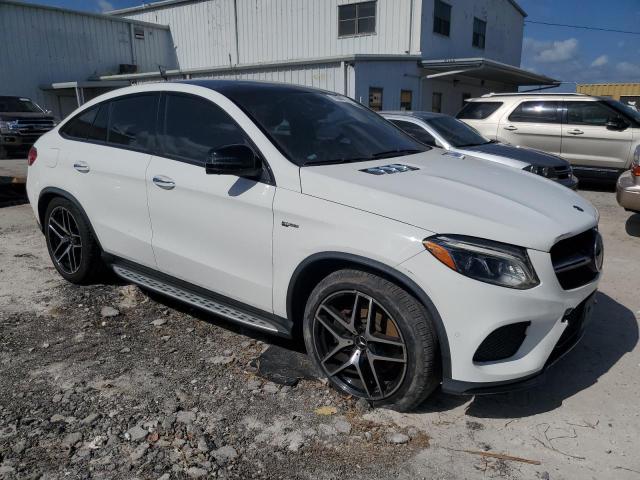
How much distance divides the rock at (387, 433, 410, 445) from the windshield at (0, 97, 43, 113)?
1642cm

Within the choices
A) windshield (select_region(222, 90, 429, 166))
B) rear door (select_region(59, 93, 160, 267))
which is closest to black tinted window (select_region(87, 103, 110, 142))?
rear door (select_region(59, 93, 160, 267))

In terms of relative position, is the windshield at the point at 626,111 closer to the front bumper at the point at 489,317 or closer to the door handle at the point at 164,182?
the front bumper at the point at 489,317

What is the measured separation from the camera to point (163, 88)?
380cm

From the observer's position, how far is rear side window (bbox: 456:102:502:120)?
10758 mm

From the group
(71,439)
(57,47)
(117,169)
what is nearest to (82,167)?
(117,169)

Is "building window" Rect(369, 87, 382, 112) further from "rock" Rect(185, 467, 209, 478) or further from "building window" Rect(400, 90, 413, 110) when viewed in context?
"rock" Rect(185, 467, 209, 478)

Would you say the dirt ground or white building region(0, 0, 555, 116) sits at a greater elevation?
white building region(0, 0, 555, 116)

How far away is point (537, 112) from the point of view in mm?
10367

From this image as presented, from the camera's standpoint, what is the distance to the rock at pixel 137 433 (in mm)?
2637

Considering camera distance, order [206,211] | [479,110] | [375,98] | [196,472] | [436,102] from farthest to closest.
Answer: [436,102] < [375,98] < [479,110] < [206,211] < [196,472]

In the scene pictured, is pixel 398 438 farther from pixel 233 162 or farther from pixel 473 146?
pixel 473 146

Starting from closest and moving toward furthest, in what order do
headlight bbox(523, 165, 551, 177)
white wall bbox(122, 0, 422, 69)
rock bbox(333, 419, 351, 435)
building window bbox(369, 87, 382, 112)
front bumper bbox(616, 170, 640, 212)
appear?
rock bbox(333, 419, 351, 435), front bumper bbox(616, 170, 640, 212), headlight bbox(523, 165, 551, 177), building window bbox(369, 87, 382, 112), white wall bbox(122, 0, 422, 69)

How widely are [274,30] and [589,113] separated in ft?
49.6

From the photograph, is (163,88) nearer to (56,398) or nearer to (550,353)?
(56,398)
